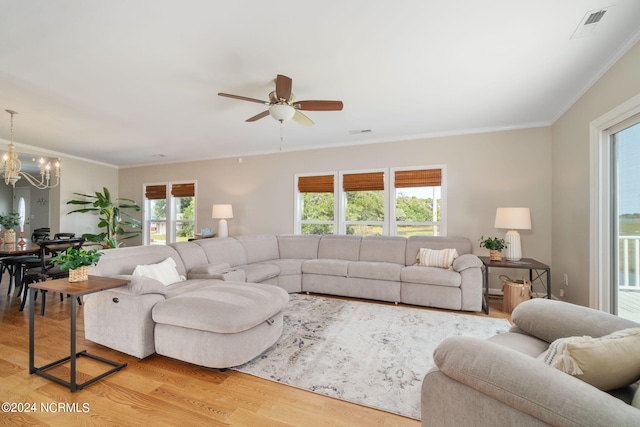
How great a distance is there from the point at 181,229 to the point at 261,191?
8.62ft

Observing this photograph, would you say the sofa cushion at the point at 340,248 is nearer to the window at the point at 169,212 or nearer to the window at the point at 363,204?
the window at the point at 363,204

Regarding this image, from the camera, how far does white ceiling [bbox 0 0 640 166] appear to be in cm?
196

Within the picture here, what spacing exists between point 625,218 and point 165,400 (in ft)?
13.3

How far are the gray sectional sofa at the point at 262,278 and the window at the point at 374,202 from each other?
0.51 meters

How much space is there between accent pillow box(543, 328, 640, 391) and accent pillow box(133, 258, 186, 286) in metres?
3.15

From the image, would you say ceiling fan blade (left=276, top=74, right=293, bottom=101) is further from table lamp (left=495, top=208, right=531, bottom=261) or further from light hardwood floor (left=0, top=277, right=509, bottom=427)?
table lamp (left=495, top=208, right=531, bottom=261)

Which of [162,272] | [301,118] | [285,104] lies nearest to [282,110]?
[285,104]

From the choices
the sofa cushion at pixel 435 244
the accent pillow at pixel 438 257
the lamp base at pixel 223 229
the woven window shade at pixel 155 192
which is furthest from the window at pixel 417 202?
the woven window shade at pixel 155 192

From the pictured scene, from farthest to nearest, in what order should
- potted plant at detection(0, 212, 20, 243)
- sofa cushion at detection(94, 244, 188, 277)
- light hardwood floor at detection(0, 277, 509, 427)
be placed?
potted plant at detection(0, 212, 20, 243) → sofa cushion at detection(94, 244, 188, 277) → light hardwood floor at detection(0, 277, 509, 427)

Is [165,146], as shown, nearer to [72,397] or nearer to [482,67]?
[72,397]

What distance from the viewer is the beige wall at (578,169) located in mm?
2438

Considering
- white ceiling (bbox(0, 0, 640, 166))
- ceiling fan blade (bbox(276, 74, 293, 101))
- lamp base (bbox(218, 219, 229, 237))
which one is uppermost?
white ceiling (bbox(0, 0, 640, 166))

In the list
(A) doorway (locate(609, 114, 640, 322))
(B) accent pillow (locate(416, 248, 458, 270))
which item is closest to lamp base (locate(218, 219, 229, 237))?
(B) accent pillow (locate(416, 248, 458, 270))

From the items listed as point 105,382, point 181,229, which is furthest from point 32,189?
point 105,382
